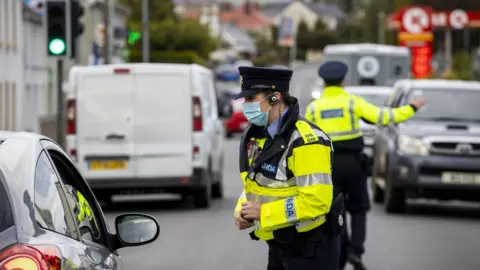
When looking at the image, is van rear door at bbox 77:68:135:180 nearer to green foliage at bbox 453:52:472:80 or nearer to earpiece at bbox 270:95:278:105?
earpiece at bbox 270:95:278:105

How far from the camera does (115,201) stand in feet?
69.8

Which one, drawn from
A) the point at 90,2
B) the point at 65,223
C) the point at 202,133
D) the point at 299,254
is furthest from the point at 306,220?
the point at 90,2

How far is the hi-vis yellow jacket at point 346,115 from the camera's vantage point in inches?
458

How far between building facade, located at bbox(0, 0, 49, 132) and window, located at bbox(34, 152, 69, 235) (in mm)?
35696

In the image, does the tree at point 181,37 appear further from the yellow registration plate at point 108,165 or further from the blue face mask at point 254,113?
the blue face mask at point 254,113

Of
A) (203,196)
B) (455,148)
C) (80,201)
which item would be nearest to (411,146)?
(455,148)

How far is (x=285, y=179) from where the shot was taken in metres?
6.38

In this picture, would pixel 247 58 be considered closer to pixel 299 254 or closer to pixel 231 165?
pixel 231 165

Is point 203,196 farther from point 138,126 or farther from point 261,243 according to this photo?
point 261,243

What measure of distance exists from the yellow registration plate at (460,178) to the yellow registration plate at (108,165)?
426cm

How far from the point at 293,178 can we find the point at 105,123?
→ 12237 millimetres

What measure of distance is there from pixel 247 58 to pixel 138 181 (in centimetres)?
17580

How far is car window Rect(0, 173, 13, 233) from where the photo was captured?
4.54 meters

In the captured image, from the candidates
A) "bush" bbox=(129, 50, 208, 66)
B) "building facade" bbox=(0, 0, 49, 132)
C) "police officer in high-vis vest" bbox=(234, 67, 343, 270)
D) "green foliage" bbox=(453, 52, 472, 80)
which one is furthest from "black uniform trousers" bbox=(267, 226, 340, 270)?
"green foliage" bbox=(453, 52, 472, 80)
